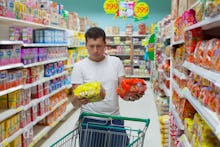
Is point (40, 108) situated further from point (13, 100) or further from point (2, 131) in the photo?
point (2, 131)

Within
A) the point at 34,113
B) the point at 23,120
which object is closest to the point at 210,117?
the point at 23,120

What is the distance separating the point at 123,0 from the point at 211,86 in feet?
34.9

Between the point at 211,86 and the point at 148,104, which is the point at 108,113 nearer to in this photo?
the point at 211,86

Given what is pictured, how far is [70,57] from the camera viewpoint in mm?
7301


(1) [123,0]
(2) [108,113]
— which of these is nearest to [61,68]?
(2) [108,113]

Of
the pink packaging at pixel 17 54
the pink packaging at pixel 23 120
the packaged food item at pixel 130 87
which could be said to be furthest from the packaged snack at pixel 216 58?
the pink packaging at pixel 23 120

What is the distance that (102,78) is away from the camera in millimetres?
2656

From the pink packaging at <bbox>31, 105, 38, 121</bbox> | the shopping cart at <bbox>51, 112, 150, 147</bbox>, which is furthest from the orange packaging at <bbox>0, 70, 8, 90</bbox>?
the shopping cart at <bbox>51, 112, 150, 147</bbox>

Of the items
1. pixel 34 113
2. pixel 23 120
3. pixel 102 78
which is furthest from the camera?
pixel 34 113

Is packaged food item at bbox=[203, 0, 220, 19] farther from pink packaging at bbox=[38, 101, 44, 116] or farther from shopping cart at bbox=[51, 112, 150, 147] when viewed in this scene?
pink packaging at bbox=[38, 101, 44, 116]

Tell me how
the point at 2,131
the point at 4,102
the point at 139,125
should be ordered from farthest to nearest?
the point at 139,125 < the point at 4,102 < the point at 2,131

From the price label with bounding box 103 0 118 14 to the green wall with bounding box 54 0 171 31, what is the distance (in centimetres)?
294

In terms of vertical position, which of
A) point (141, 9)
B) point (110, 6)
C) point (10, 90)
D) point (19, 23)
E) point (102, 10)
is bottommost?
point (10, 90)

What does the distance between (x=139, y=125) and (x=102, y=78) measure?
138 inches
